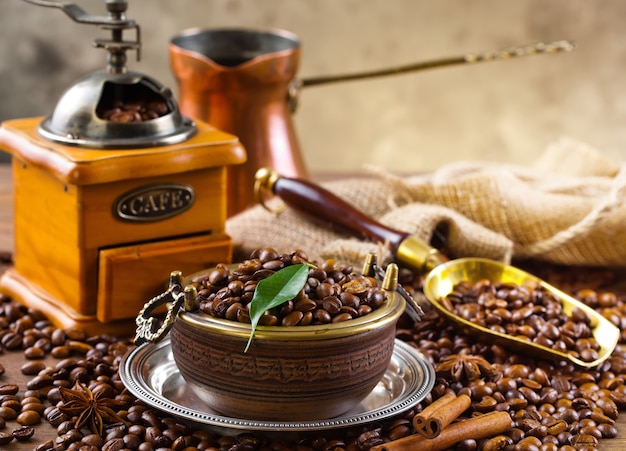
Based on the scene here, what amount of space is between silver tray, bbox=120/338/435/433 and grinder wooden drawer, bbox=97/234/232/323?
195 mm

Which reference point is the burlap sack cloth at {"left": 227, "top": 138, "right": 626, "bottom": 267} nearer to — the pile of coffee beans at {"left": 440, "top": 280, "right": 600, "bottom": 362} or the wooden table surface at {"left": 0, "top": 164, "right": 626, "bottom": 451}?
the pile of coffee beans at {"left": 440, "top": 280, "right": 600, "bottom": 362}

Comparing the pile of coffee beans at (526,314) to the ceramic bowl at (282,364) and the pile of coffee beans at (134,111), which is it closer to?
the ceramic bowl at (282,364)

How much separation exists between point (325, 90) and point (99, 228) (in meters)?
2.69

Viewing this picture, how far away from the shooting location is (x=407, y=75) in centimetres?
433

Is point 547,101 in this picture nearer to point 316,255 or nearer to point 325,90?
point 325,90

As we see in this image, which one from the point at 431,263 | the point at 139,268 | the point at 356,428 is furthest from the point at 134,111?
the point at 356,428

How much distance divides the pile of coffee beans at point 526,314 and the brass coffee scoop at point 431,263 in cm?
2

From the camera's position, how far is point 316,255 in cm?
205

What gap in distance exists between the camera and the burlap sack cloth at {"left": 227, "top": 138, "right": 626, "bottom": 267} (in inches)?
81.3

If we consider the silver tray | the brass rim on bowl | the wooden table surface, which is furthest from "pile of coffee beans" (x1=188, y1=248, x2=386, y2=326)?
the wooden table surface

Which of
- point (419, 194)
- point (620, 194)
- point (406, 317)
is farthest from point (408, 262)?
point (620, 194)

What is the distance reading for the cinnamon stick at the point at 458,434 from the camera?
1325 mm

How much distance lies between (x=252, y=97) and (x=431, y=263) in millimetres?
720

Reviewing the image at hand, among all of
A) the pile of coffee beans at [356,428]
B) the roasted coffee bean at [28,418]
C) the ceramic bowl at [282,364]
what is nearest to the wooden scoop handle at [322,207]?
the pile of coffee beans at [356,428]
